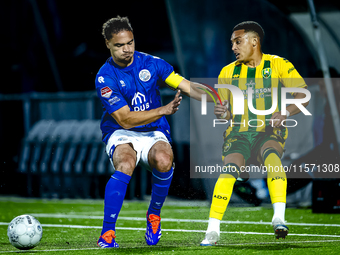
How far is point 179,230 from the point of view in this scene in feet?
21.2

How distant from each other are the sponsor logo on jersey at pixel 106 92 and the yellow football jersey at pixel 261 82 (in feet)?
3.13

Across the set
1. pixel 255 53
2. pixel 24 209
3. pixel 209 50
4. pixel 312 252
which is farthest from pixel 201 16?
pixel 312 252

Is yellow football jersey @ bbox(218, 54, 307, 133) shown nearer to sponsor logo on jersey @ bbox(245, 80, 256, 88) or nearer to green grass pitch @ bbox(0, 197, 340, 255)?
sponsor logo on jersey @ bbox(245, 80, 256, 88)

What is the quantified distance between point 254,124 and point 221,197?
0.75m

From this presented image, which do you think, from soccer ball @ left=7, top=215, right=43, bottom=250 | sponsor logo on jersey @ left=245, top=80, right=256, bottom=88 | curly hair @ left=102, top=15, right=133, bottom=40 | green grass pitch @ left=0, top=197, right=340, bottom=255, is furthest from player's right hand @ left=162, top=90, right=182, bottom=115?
soccer ball @ left=7, top=215, right=43, bottom=250

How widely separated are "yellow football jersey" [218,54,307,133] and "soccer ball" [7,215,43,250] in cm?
179

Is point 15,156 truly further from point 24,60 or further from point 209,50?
point 209,50

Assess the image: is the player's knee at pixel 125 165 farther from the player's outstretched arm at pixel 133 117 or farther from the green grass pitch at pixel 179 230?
the green grass pitch at pixel 179 230

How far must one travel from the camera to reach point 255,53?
18.0 feet

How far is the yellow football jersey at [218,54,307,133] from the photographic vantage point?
531 cm

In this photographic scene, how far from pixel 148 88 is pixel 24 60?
34.9 ft

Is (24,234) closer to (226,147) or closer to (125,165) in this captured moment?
(125,165)

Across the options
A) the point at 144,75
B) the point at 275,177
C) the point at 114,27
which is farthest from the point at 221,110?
the point at 114,27

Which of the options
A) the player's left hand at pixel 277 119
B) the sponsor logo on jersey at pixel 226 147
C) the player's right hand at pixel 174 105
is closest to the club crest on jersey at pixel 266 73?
the player's left hand at pixel 277 119
